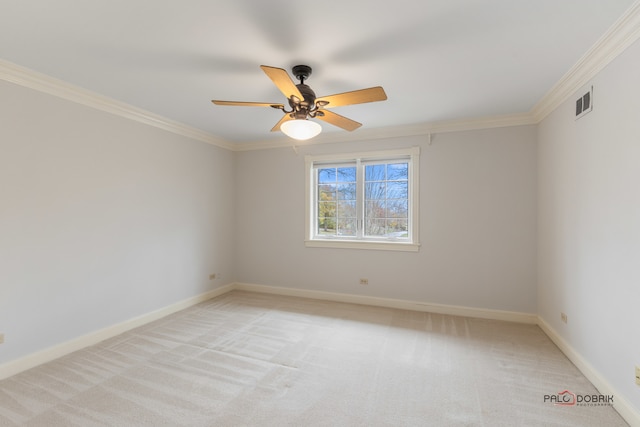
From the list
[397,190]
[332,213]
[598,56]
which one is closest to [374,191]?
[397,190]

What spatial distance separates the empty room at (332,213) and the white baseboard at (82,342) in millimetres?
19

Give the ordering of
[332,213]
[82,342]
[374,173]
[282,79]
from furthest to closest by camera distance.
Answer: [332,213]
[374,173]
[82,342]
[282,79]

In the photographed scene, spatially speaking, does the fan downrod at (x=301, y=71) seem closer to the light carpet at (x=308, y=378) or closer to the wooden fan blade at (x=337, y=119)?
the wooden fan blade at (x=337, y=119)

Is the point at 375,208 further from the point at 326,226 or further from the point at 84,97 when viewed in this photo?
the point at 84,97

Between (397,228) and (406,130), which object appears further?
(397,228)

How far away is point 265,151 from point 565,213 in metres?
3.91

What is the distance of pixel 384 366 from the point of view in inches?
97.7

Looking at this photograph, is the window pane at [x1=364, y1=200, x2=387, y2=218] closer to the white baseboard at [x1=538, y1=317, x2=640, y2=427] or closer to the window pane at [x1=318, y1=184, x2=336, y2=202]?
the window pane at [x1=318, y1=184, x2=336, y2=202]

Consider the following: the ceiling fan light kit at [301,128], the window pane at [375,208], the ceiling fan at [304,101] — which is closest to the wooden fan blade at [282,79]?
the ceiling fan at [304,101]

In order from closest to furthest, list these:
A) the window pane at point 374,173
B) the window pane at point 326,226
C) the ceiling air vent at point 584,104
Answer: the ceiling air vent at point 584,104, the window pane at point 374,173, the window pane at point 326,226

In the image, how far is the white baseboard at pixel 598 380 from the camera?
1.80 m

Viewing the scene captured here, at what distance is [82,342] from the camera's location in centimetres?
280

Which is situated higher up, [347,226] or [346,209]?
[346,209]

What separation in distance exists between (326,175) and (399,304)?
2.16 meters
